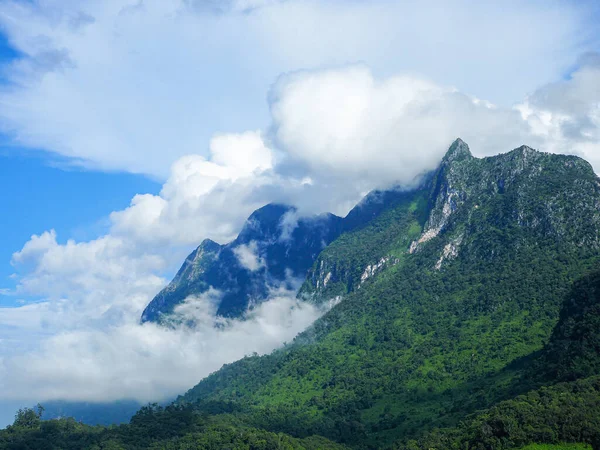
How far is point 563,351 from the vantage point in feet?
499

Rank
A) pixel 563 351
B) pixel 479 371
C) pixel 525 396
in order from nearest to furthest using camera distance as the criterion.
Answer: pixel 525 396
pixel 563 351
pixel 479 371

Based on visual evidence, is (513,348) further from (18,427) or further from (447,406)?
(18,427)

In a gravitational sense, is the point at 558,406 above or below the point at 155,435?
below

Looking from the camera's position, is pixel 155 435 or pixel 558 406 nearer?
pixel 558 406

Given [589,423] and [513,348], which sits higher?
[513,348]

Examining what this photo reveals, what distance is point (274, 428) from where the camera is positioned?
615 feet

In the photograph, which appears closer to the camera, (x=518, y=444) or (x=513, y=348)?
(x=518, y=444)

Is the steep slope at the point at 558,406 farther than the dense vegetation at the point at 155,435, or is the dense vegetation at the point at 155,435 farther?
the dense vegetation at the point at 155,435

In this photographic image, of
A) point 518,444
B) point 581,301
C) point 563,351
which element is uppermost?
point 581,301

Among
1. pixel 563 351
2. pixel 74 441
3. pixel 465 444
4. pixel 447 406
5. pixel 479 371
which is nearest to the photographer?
pixel 465 444

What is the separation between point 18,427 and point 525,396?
139m

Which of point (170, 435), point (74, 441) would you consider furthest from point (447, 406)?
point (74, 441)

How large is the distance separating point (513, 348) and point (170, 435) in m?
106

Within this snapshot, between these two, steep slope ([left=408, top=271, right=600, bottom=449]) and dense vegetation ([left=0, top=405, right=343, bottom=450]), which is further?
dense vegetation ([left=0, top=405, right=343, bottom=450])
